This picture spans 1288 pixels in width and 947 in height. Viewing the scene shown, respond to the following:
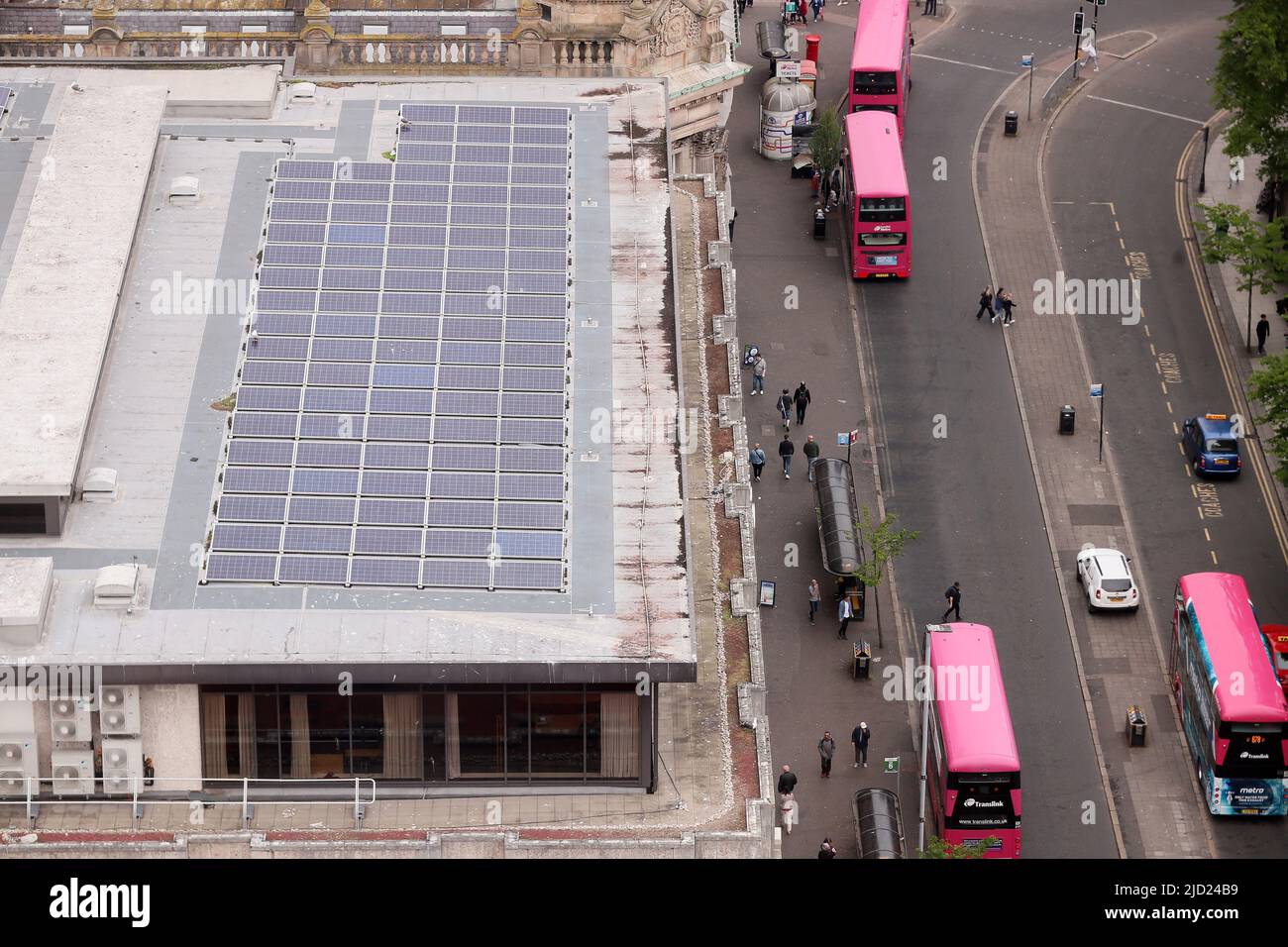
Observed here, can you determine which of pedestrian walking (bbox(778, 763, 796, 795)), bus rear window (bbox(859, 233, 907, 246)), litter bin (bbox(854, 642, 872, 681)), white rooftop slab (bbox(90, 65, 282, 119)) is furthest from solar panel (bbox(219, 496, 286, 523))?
bus rear window (bbox(859, 233, 907, 246))

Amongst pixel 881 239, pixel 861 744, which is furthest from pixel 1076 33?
pixel 861 744

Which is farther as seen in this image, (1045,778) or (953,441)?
(953,441)

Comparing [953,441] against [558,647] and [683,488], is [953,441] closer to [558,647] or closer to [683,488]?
[683,488]

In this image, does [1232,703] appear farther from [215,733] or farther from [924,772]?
[215,733]

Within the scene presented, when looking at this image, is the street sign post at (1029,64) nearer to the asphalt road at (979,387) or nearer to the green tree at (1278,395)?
the asphalt road at (979,387)

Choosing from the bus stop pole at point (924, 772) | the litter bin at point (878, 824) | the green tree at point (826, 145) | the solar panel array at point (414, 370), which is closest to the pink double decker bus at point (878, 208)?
the green tree at point (826, 145)
